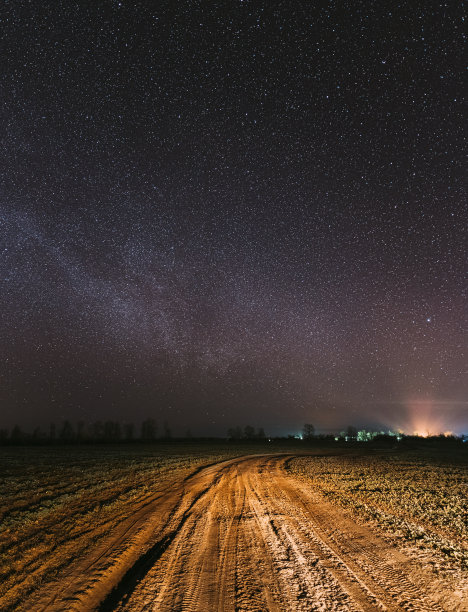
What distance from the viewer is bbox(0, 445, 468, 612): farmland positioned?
14.7 ft

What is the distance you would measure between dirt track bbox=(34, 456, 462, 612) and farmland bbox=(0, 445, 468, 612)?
0.02 meters

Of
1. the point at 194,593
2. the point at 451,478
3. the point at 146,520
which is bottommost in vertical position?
the point at 451,478

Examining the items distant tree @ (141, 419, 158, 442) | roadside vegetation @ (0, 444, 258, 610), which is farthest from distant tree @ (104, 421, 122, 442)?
roadside vegetation @ (0, 444, 258, 610)

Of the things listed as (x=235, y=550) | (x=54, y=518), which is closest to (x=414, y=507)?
(x=235, y=550)

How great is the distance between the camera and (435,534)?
23.7ft

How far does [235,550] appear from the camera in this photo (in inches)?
239

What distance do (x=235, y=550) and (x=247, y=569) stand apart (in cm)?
88

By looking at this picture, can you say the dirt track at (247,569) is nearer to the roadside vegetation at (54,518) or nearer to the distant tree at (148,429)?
the roadside vegetation at (54,518)

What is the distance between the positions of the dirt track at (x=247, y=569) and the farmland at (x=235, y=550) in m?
0.02

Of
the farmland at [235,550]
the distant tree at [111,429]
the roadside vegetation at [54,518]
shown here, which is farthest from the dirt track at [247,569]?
the distant tree at [111,429]

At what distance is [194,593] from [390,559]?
11.7 ft

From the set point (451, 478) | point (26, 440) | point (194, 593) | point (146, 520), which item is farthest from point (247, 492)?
point (26, 440)

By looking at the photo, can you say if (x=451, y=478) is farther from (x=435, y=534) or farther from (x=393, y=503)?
(x=435, y=534)

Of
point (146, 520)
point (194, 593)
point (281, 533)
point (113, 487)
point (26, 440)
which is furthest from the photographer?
point (26, 440)
